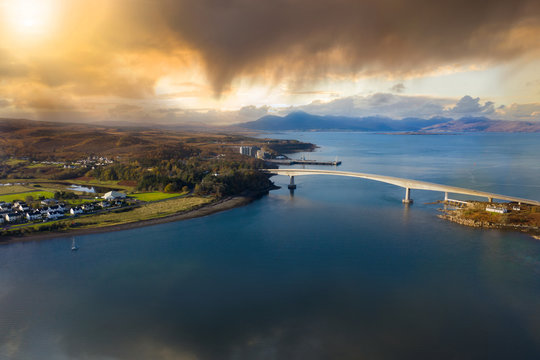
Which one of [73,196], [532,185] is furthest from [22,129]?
[532,185]

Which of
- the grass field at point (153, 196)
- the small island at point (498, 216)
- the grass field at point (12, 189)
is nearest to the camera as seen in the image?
the small island at point (498, 216)

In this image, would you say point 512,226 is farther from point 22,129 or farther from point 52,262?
point 22,129

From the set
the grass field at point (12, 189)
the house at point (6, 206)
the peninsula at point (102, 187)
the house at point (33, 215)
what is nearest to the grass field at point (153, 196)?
the peninsula at point (102, 187)

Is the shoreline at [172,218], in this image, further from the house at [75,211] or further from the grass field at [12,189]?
the grass field at [12,189]

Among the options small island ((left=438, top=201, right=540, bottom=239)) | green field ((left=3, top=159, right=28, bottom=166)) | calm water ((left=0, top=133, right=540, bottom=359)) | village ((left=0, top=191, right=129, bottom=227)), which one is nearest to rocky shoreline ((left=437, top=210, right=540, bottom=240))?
small island ((left=438, top=201, right=540, bottom=239))

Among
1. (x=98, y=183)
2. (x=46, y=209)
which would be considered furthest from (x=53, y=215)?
(x=98, y=183)

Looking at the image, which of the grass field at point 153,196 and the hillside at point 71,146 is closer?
the grass field at point 153,196
